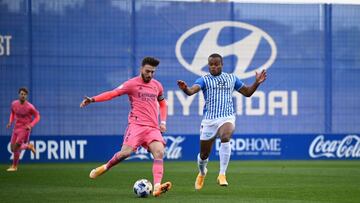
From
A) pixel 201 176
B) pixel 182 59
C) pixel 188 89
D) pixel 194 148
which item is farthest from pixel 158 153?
pixel 182 59

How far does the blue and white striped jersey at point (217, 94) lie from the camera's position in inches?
631

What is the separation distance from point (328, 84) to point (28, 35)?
35.0ft

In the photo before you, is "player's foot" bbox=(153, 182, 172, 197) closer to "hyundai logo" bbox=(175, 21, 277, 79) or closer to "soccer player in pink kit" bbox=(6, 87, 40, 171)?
"soccer player in pink kit" bbox=(6, 87, 40, 171)

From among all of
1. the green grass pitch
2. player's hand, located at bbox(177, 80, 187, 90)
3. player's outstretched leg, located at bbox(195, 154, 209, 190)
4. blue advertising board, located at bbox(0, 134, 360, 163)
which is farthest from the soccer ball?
blue advertising board, located at bbox(0, 134, 360, 163)

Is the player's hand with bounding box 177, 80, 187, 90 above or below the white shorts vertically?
above

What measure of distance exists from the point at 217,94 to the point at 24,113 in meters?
10.3

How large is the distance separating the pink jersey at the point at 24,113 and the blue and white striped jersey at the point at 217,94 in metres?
9.90

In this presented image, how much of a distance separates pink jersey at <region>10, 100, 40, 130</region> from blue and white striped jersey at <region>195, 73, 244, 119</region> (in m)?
9.90

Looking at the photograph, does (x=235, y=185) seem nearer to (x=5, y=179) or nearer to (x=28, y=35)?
(x=5, y=179)

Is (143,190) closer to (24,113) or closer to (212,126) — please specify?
(212,126)

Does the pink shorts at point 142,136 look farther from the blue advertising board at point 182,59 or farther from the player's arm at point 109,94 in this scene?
the blue advertising board at point 182,59

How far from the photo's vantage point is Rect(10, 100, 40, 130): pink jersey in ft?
82.1

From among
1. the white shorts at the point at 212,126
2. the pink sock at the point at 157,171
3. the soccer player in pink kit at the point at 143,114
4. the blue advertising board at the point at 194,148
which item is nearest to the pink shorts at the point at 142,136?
the soccer player in pink kit at the point at 143,114

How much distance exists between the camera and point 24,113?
989 inches
